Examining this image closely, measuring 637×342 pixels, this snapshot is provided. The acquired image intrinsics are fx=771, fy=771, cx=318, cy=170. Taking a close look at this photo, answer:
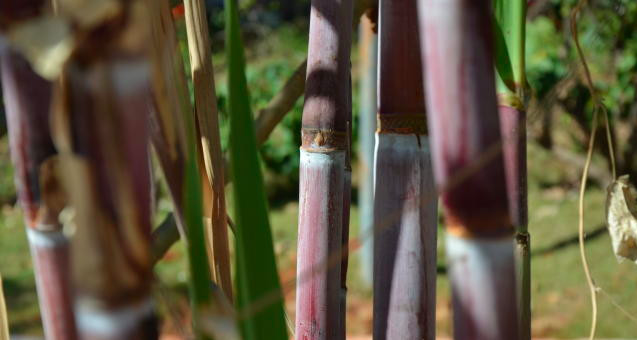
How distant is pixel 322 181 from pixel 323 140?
0.09ft

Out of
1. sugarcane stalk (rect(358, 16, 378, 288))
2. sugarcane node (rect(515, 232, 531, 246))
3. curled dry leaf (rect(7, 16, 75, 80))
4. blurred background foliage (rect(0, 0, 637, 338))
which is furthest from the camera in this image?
blurred background foliage (rect(0, 0, 637, 338))

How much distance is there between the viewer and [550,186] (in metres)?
3.12

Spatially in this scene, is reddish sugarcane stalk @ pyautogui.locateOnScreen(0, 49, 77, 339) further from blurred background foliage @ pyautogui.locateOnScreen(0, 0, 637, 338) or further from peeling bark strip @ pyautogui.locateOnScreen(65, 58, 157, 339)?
blurred background foliage @ pyautogui.locateOnScreen(0, 0, 637, 338)

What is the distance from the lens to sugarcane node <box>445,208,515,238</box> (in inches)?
10.5

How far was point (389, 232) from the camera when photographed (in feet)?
1.50

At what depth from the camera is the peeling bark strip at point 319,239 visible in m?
0.52

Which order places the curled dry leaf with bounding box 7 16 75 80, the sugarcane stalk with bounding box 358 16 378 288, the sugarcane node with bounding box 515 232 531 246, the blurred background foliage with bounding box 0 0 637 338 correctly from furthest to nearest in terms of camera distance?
the blurred background foliage with bounding box 0 0 637 338
the sugarcane stalk with bounding box 358 16 378 288
the sugarcane node with bounding box 515 232 531 246
the curled dry leaf with bounding box 7 16 75 80

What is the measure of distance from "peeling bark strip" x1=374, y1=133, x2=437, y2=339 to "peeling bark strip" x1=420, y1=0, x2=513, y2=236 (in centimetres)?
19

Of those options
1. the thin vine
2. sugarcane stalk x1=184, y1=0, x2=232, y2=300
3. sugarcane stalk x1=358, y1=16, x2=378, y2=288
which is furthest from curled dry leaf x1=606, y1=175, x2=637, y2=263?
sugarcane stalk x1=358, y1=16, x2=378, y2=288

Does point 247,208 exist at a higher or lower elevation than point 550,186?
higher

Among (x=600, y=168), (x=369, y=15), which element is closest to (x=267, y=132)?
(x=369, y=15)

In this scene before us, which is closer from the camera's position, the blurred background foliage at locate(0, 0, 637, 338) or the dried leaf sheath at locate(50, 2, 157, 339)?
the dried leaf sheath at locate(50, 2, 157, 339)

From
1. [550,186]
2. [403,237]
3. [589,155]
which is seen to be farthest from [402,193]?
[550,186]

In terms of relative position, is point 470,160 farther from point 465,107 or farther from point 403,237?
point 403,237
